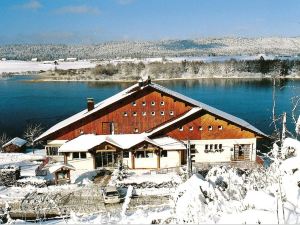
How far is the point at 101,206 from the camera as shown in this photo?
22.2m

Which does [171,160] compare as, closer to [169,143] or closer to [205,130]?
[169,143]

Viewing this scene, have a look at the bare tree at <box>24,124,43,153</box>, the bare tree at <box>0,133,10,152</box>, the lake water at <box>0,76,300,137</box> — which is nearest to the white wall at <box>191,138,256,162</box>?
the lake water at <box>0,76,300,137</box>

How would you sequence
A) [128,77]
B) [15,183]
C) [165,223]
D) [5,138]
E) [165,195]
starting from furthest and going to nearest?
[128,77] < [5,138] < [15,183] < [165,195] < [165,223]

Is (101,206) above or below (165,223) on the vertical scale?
below

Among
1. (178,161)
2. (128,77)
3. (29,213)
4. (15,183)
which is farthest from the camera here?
(128,77)

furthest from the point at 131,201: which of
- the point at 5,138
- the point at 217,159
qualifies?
the point at 5,138

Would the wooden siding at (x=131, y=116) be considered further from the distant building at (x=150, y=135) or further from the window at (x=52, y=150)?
the window at (x=52, y=150)

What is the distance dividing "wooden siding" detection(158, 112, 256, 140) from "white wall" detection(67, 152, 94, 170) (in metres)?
5.58

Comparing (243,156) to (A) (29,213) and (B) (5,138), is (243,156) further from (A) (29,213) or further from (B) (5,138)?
(B) (5,138)

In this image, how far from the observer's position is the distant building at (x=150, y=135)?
30109mm

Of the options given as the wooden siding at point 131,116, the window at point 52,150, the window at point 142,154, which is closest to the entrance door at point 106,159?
the window at point 142,154

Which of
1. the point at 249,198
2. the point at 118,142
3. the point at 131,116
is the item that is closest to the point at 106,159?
the point at 118,142

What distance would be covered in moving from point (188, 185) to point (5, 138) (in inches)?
1518

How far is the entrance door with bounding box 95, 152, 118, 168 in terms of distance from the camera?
3033 centimetres
